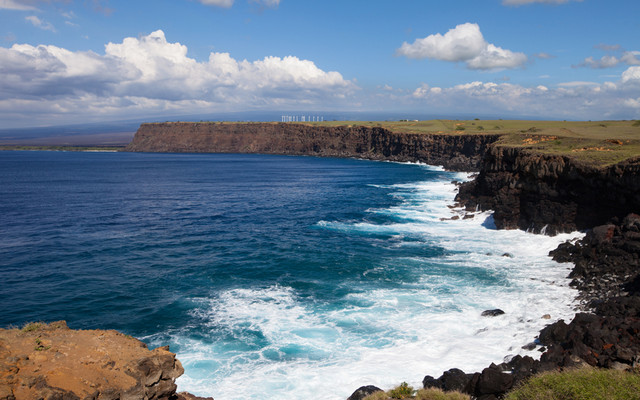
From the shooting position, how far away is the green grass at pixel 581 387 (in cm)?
1255

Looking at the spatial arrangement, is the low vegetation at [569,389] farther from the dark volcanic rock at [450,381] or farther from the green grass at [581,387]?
the dark volcanic rock at [450,381]

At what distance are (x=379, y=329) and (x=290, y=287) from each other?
848 centimetres

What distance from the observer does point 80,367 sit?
11.4 metres

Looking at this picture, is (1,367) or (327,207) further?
(327,207)

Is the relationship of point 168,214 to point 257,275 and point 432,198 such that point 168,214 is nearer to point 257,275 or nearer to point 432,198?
point 257,275

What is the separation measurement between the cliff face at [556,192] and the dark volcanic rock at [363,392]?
2895cm

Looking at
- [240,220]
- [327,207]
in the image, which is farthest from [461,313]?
[327,207]

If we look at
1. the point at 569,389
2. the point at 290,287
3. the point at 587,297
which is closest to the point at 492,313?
the point at 587,297

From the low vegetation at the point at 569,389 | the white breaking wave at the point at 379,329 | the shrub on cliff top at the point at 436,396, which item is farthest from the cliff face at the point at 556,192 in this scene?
the shrub on cliff top at the point at 436,396

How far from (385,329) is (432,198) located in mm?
48556

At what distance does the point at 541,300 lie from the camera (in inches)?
Answer: 1051

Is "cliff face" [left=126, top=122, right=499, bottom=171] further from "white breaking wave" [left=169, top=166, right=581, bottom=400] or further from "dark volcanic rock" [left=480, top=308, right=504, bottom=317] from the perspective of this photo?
"dark volcanic rock" [left=480, top=308, right=504, bottom=317]

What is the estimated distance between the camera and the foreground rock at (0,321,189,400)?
1031cm

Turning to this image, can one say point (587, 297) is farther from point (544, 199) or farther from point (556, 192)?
point (544, 199)
